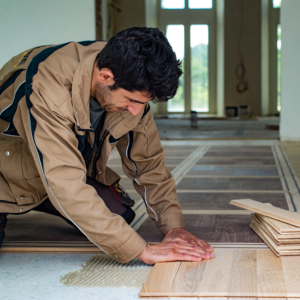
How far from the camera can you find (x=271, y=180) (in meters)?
3.08

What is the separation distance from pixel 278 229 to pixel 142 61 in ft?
2.83

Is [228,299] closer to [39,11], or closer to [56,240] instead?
[56,240]

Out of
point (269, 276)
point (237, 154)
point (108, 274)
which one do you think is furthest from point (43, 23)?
point (269, 276)

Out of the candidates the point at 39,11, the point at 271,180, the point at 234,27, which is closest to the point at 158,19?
the point at 234,27

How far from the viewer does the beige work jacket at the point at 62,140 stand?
1.32 m

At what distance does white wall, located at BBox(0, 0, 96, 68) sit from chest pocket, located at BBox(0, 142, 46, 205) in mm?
3258

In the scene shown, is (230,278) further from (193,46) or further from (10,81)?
(193,46)

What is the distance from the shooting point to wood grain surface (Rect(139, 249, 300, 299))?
128 centimetres

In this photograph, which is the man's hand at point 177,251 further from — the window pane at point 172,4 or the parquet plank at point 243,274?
the window pane at point 172,4

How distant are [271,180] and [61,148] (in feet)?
7.13

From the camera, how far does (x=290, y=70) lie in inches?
208

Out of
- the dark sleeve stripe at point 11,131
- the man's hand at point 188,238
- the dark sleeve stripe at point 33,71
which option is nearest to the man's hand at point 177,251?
the man's hand at point 188,238

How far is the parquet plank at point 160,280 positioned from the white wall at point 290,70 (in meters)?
4.40

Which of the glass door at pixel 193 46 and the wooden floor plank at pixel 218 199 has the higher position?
the glass door at pixel 193 46
